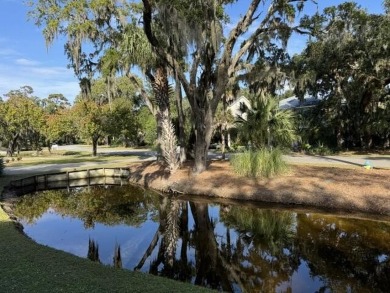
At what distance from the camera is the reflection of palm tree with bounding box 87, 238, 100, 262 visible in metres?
8.90

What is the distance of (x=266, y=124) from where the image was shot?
1998 cm

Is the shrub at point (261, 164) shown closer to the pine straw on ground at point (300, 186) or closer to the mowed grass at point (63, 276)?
the pine straw on ground at point (300, 186)

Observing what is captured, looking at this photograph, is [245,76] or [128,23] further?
[245,76]

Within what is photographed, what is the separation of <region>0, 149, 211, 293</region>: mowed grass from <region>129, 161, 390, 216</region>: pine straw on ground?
9.06 metres

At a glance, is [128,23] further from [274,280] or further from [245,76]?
[274,280]

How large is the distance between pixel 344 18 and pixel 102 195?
22.0 metres

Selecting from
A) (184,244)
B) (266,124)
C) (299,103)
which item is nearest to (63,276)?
(184,244)

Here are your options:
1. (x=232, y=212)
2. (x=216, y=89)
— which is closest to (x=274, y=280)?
(x=232, y=212)

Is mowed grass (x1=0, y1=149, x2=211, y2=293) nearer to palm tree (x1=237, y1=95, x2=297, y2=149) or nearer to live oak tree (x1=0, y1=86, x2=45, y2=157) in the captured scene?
palm tree (x1=237, y1=95, x2=297, y2=149)

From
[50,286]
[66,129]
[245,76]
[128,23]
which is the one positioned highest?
[128,23]

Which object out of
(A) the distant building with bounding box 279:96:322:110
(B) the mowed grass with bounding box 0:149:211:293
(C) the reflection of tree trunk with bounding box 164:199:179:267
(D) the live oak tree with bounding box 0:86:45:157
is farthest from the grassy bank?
(A) the distant building with bounding box 279:96:322:110

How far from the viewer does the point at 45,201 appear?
1662 centimetres

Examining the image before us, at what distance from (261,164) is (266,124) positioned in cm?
402

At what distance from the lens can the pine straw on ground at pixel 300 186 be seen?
1326 cm
